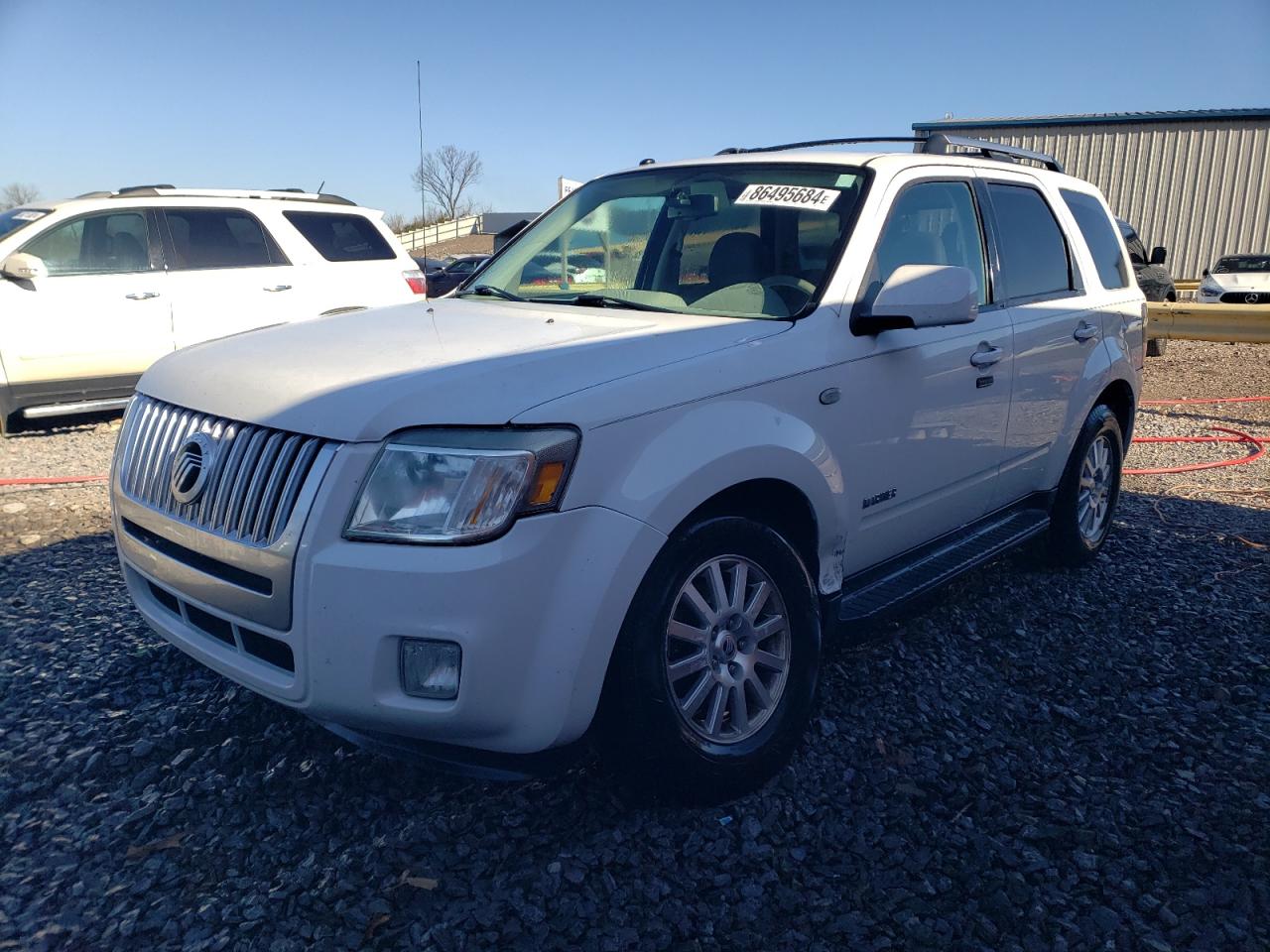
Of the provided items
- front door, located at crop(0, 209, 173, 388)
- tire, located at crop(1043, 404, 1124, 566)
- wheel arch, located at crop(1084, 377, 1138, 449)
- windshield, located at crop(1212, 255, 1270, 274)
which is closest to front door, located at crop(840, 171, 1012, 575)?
tire, located at crop(1043, 404, 1124, 566)

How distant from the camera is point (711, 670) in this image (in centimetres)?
269

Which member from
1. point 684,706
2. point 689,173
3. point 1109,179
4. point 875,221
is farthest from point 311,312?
point 1109,179

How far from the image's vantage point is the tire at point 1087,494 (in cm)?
465

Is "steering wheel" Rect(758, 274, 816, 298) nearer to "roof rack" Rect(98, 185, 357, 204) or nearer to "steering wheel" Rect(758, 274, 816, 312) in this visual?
"steering wheel" Rect(758, 274, 816, 312)

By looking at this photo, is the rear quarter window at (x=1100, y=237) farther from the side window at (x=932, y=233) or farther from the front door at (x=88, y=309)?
the front door at (x=88, y=309)

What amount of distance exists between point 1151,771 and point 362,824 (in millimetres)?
2344

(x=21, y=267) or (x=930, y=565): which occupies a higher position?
(x=21, y=267)

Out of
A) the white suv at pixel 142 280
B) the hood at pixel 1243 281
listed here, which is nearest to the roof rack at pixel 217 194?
the white suv at pixel 142 280

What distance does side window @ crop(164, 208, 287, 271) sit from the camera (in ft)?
26.7

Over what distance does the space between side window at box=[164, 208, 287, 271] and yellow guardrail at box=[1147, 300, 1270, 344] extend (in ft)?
27.8

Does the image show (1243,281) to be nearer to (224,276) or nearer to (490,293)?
(224,276)

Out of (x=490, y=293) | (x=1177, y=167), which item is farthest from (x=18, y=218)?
(x=1177, y=167)

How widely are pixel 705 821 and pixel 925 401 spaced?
1.61 metres

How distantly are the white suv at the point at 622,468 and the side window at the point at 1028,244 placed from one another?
0.15 feet
